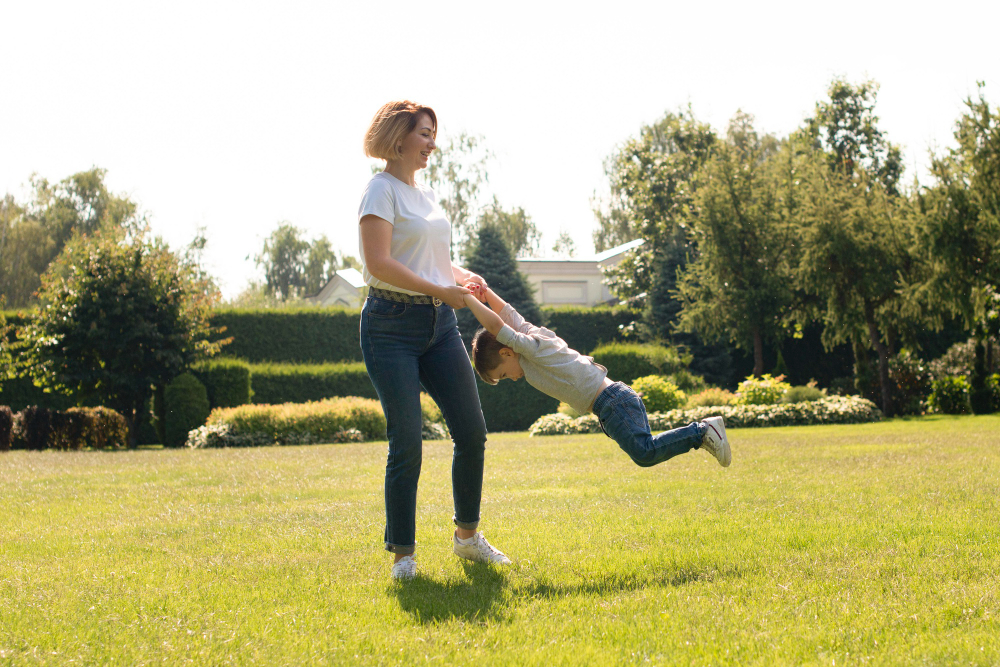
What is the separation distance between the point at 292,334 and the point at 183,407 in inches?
263

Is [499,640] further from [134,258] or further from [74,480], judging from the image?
[134,258]

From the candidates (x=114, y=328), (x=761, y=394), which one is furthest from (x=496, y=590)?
(x=761, y=394)

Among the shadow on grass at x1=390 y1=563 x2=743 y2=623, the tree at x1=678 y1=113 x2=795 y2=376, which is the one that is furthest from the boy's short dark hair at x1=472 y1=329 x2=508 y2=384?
the tree at x1=678 y1=113 x2=795 y2=376

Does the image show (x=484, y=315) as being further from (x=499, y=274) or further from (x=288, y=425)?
(x=499, y=274)

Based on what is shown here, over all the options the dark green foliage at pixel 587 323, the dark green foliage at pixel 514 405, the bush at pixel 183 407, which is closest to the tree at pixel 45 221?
the dark green foliage at pixel 587 323

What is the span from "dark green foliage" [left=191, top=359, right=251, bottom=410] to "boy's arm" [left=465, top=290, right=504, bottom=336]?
1362 cm

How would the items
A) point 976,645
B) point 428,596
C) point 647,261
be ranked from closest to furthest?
point 976,645, point 428,596, point 647,261

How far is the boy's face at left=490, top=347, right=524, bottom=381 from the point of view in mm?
4094

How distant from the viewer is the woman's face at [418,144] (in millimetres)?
3758

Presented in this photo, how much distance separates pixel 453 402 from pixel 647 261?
25.2m

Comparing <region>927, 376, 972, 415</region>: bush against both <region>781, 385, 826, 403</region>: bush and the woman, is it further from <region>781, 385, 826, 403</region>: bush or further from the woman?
the woman

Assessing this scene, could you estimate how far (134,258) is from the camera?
15984mm

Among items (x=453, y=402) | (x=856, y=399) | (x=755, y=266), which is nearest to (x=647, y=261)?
(x=755, y=266)

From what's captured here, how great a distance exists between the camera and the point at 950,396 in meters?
17.5
